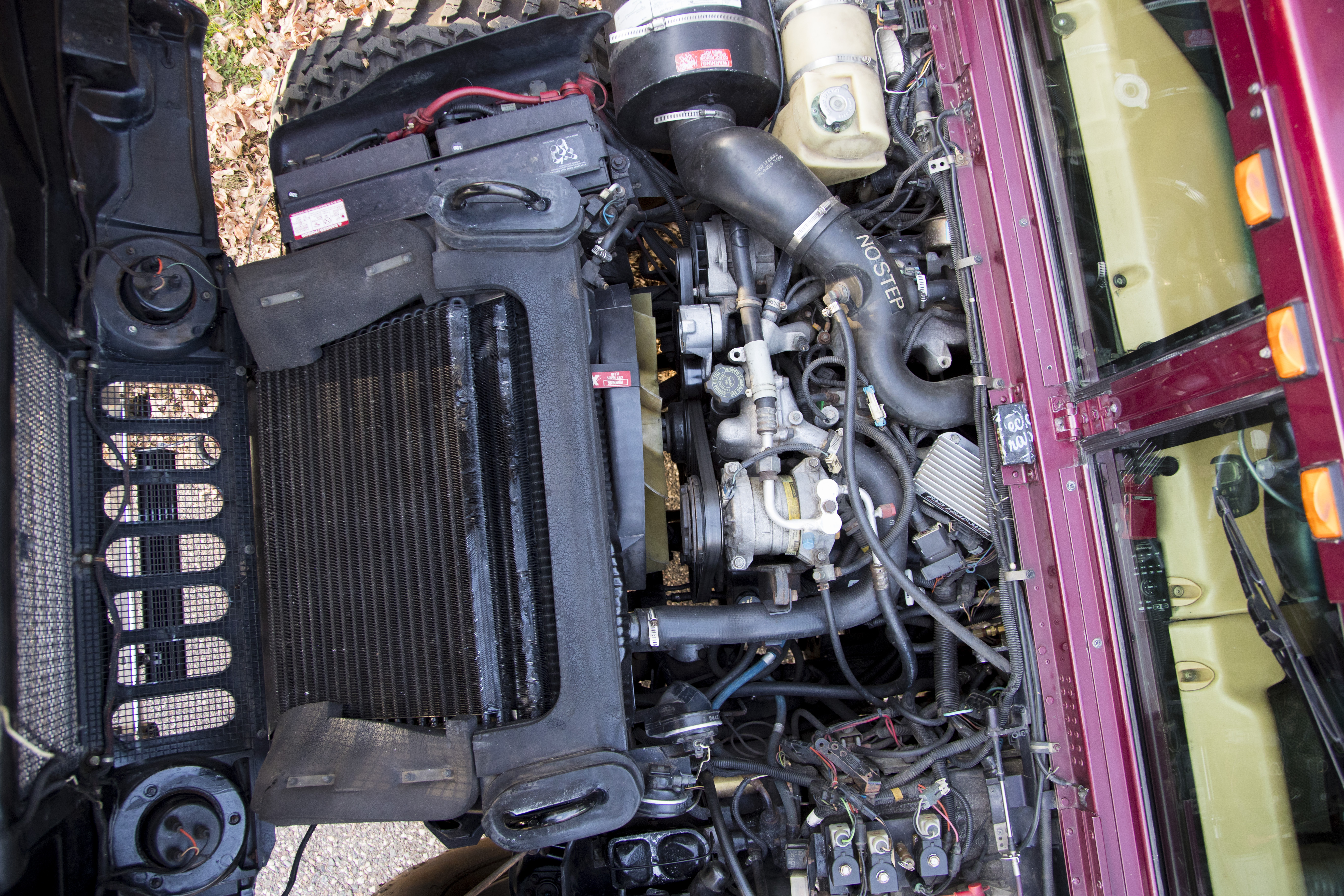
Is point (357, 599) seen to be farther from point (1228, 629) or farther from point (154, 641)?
point (1228, 629)

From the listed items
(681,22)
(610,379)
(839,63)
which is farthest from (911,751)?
(681,22)

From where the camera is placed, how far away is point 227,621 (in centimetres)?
174

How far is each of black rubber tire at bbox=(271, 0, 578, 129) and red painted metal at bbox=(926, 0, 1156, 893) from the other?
42.3 inches

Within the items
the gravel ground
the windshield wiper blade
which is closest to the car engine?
the windshield wiper blade

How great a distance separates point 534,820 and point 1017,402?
1347mm

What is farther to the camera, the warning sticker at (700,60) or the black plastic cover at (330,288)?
the warning sticker at (700,60)

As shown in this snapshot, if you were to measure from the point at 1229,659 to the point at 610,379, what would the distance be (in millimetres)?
1335

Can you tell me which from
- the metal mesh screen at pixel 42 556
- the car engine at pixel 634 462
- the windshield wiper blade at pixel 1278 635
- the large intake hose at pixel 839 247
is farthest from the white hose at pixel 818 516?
the metal mesh screen at pixel 42 556

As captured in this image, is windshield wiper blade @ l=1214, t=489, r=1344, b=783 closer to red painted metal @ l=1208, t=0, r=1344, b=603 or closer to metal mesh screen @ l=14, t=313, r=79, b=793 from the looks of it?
red painted metal @ l=1208, t=0, r=1344, b=603

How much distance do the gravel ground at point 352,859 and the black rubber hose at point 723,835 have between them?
1263 mm

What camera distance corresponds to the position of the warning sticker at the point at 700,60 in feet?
6.12

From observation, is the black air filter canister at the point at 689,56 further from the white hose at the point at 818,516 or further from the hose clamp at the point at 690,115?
the white hose at the point at 818,516

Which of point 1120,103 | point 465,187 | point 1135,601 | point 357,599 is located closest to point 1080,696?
point 1135,601

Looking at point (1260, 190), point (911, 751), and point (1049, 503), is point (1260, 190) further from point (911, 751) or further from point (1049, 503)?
point (911, 751)
